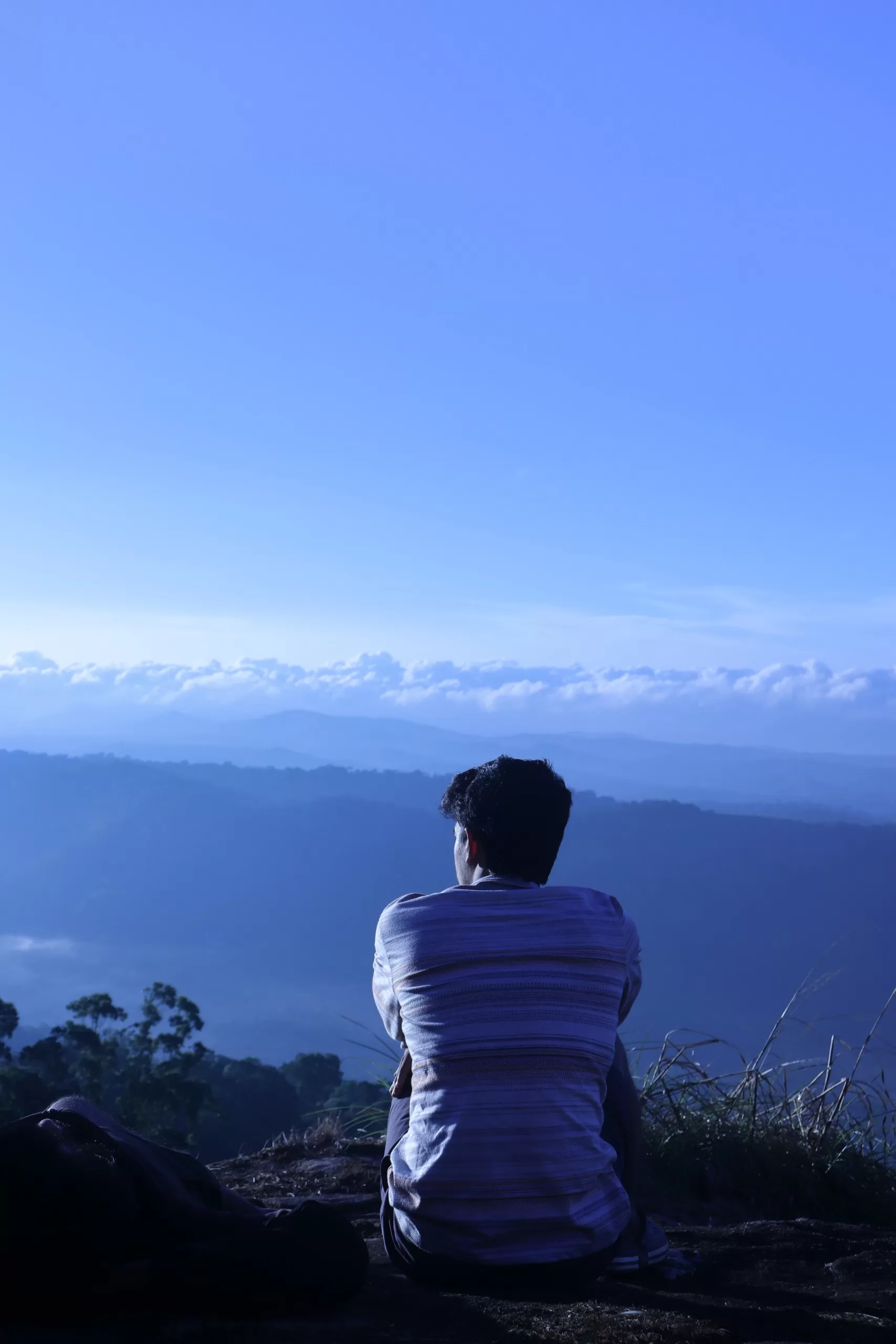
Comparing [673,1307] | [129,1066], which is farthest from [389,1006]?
[129,1066]

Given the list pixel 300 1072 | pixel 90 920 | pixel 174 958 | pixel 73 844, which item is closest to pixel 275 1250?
pixel 300 1072

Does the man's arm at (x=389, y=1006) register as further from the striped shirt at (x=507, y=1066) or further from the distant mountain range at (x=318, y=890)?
the distant mountain range at (x=318, y=890)

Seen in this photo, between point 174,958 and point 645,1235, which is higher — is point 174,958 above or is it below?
below

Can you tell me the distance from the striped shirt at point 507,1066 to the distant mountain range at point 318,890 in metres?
2.52

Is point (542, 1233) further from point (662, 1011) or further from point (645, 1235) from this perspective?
point (662, 1011)

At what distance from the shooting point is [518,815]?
2277 mm

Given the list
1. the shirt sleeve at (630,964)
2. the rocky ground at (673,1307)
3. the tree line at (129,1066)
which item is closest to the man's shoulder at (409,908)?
the shirt sleeve at (630,964)

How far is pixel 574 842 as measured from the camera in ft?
257

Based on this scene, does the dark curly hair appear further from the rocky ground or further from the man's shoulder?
the rocky ground

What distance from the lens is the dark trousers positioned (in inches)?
85.2

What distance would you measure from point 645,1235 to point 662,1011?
63.5 meters

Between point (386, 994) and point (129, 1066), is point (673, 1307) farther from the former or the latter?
point (129, 1066)

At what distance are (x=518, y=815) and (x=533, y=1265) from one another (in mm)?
900

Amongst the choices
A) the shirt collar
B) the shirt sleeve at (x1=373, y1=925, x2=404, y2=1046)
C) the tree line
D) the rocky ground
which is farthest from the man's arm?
the tree line
